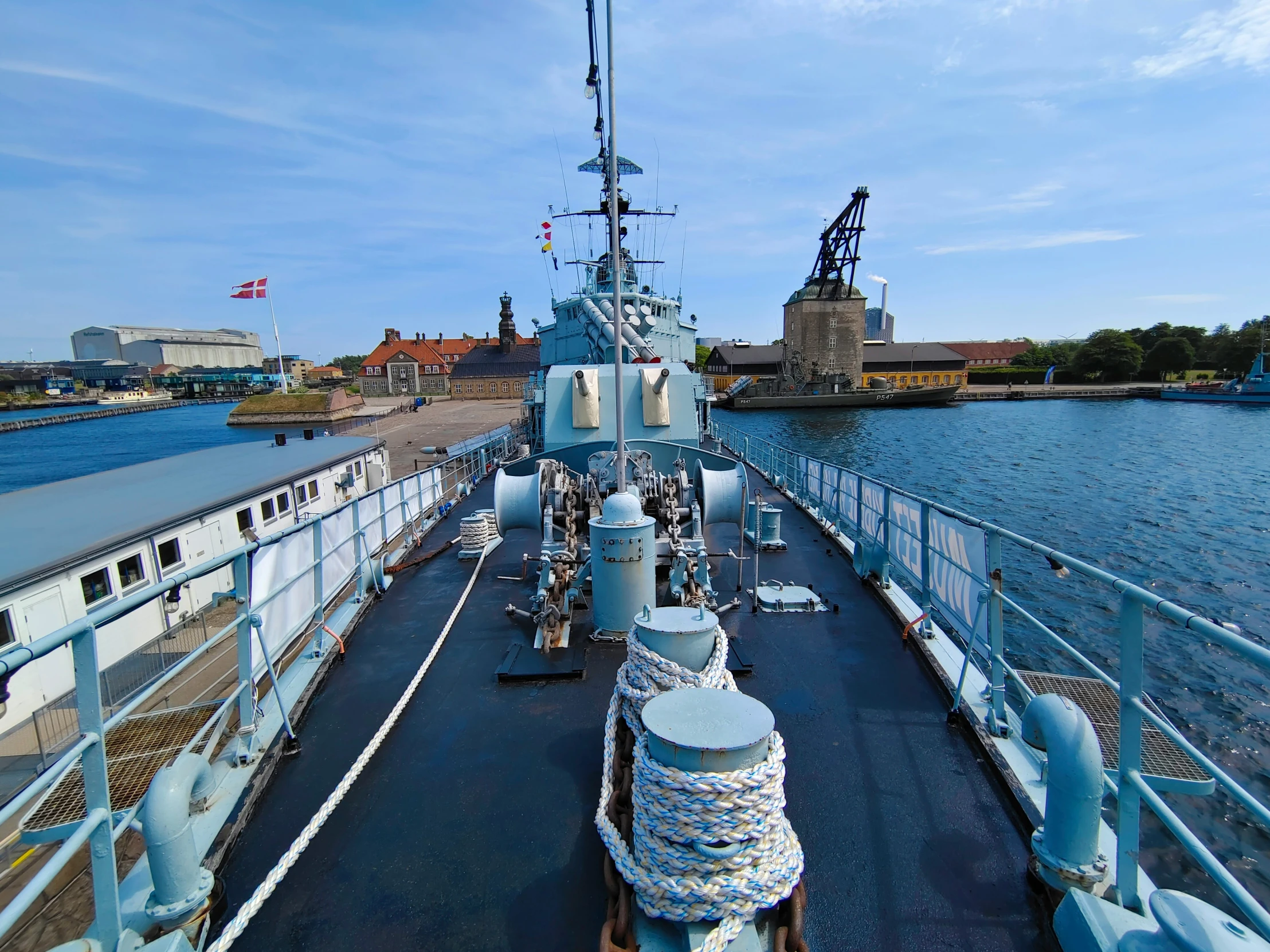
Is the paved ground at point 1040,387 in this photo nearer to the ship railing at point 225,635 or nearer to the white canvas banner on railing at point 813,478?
the white canvas banner on railing at point 813,478

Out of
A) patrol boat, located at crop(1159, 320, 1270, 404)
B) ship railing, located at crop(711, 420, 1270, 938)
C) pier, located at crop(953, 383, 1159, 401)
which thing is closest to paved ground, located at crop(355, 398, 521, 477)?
ship railing, located at crop(711, 420, 1270, 938)

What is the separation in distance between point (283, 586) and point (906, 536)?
479cm

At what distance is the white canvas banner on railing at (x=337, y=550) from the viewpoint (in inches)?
197

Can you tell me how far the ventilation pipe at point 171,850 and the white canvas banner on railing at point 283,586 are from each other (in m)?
1.20

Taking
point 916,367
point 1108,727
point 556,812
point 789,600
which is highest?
point 916,367

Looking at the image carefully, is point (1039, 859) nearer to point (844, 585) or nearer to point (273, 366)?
point (844, 585)

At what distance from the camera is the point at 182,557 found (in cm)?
1027

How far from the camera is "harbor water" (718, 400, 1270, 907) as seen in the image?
6.54m

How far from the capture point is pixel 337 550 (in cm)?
519

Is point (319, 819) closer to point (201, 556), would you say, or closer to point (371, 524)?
point (371, 524)

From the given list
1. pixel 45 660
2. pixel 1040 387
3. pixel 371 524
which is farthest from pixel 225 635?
pixel 1040 387

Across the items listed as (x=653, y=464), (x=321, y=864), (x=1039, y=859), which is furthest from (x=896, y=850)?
(x=653, y=464)

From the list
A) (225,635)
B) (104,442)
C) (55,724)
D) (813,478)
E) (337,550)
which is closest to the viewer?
(225,635)

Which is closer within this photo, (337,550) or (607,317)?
(337,550)
